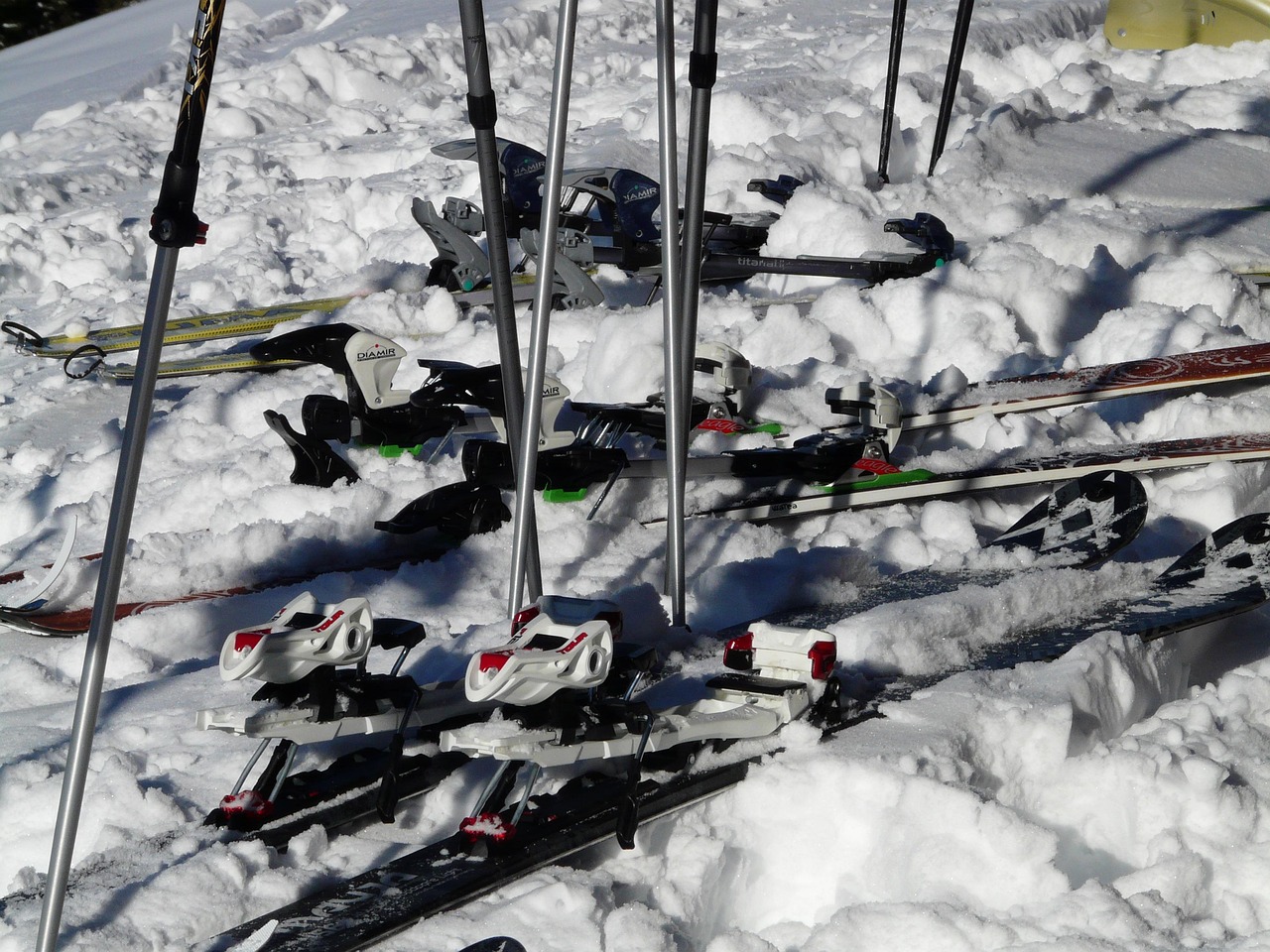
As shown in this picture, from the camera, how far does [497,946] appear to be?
240 cm

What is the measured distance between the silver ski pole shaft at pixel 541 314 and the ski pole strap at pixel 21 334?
4.61 meters

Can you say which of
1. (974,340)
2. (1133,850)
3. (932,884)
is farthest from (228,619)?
(974,340)

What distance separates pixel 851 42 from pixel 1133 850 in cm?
1213

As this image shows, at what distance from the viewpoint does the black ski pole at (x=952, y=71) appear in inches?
309

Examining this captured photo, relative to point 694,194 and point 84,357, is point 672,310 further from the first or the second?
point 84,357

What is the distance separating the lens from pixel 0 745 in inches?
131

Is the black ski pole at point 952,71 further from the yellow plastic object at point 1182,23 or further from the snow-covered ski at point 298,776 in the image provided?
the snow-covered ski at point 298,776

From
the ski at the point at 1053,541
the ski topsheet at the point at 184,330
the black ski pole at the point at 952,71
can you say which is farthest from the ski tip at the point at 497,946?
the black ski pole at the point at 952,71

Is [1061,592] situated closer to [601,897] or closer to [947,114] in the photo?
[601,897]

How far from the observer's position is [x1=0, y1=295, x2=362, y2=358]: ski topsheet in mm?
7180

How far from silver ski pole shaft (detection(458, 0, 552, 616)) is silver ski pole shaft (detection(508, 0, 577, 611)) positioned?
0.02 meters

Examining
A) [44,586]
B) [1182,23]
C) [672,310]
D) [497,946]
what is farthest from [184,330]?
[1182,23]

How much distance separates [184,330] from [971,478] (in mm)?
4544

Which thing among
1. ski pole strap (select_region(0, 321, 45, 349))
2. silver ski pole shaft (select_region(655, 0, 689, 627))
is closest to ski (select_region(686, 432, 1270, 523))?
silver ski pole shaft (select_region(655, 0, 689, 627))
